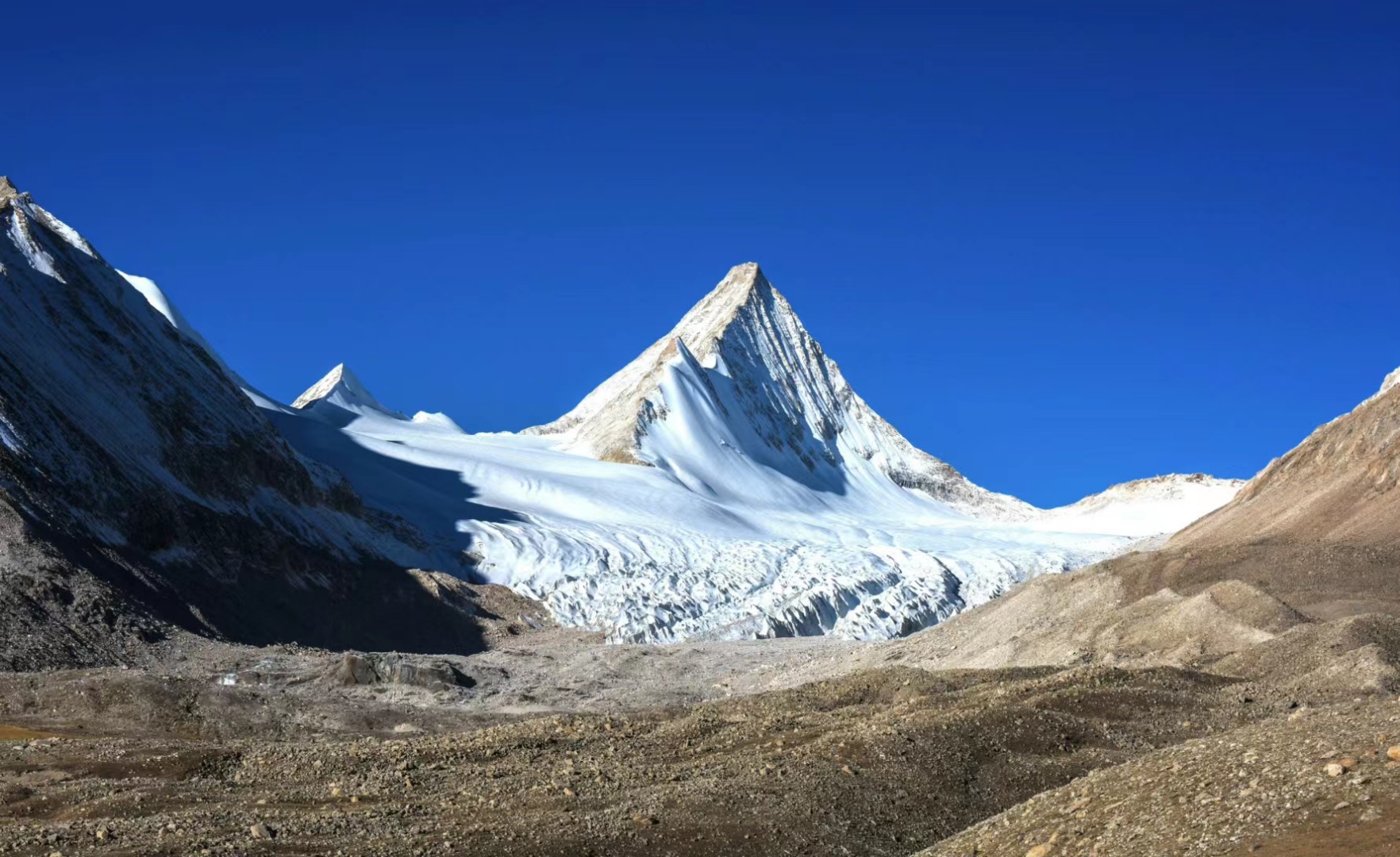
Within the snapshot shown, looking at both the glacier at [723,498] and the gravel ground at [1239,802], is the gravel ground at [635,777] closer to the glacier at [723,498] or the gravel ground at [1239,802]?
the gravel ground at [1239,802]

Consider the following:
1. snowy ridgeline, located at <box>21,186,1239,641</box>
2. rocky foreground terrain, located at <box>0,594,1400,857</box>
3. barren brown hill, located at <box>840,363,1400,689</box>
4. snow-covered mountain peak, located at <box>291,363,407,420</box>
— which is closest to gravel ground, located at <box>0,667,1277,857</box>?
rocky foreground terrain, located at <box>0,594,1400,857</box>

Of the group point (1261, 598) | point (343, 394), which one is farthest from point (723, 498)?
point (1261, 598)

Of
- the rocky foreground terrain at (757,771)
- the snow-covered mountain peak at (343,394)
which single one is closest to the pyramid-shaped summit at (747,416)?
the snow-covered mountain peak at (343,394)

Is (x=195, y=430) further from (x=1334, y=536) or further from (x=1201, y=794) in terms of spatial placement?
(x=1201, y=794)

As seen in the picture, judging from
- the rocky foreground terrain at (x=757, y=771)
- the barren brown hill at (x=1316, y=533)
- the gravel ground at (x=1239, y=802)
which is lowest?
the gravel ground at (x=1239, y=802)

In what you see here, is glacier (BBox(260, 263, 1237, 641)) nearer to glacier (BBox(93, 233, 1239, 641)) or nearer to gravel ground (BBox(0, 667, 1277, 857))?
glacier (BBox(93, 233, 1239, 641))

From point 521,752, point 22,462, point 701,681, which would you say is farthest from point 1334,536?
point 22,462

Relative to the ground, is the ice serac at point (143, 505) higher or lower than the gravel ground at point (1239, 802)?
higher

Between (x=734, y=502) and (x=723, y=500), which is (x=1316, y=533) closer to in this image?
(x=723, y=500)
